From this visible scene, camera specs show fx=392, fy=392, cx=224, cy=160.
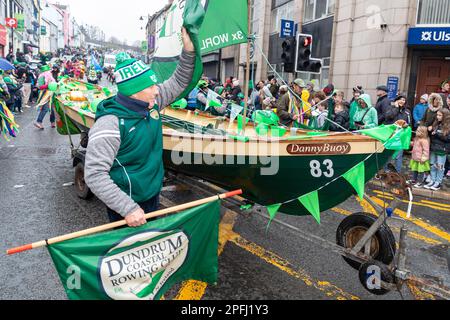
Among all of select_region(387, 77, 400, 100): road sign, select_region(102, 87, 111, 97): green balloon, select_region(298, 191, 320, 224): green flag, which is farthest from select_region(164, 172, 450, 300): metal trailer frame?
select_region(387, 77, 400, 100): road sign

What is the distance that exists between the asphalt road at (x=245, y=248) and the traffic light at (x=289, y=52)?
5.16m

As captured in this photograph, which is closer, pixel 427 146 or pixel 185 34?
pixel 185 34

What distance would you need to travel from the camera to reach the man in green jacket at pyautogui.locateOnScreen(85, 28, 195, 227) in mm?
2564

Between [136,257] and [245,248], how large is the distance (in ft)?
7.25

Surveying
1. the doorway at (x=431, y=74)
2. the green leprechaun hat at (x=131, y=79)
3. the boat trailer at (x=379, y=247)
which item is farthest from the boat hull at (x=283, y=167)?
the doorway at (x=431, y=74)

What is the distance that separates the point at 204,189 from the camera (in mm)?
5180

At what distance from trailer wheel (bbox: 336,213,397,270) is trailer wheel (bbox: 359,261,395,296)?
0.89 feet

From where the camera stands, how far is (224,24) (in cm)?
520

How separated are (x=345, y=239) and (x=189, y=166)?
212 centimetres

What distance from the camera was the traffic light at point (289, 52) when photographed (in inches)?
436

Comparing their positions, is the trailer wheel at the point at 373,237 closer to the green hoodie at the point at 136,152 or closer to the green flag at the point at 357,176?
the green flag at the point at 357,176
